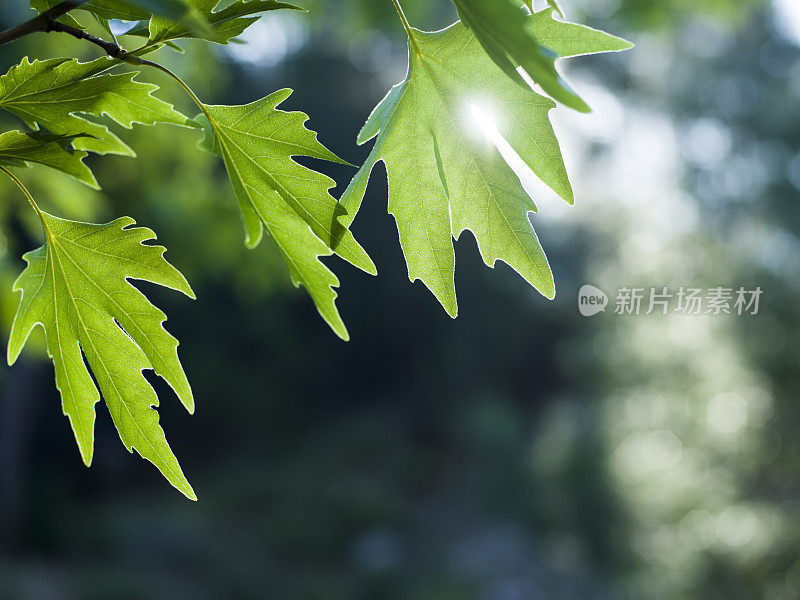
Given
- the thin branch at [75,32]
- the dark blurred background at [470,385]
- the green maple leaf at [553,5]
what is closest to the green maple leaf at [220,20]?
the thin branch at [75,32]

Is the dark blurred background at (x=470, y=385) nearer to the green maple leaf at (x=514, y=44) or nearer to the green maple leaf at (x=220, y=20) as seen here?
the green maple leaf at (x=220, y=20)

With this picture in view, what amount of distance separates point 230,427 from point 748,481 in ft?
16.9

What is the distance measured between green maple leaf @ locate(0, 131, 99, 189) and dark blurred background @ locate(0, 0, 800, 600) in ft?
5.82

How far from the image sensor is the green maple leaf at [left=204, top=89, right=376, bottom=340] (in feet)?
1.38

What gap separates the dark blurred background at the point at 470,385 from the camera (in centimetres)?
428

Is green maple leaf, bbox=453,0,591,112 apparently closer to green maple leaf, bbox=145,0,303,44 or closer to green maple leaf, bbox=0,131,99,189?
green maple leaf, bbox=145,0,303,44

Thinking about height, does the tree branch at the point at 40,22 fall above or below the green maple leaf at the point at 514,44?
below

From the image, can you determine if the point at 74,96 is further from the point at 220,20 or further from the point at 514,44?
the point at 514,44

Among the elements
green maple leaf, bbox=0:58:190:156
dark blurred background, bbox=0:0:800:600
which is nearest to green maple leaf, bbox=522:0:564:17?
green maple leaf, bbox=0:58:190:156

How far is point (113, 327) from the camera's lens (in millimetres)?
445

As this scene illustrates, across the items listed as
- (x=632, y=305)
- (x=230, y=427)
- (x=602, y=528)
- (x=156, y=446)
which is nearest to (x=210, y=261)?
(x=156, y=446)

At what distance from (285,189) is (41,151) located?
142 mm

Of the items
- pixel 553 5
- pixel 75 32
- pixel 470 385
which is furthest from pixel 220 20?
pixel 470 385

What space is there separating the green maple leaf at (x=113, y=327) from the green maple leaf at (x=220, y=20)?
0.11 meters
